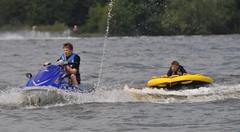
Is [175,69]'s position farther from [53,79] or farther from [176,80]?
[53,79]

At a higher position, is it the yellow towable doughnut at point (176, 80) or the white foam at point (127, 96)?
the yellow towable doughnut at point (176, 80)

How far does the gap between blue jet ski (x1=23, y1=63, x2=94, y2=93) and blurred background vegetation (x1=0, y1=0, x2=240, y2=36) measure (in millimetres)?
55838

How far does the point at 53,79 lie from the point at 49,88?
44 cm

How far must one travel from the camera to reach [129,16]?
78062mm

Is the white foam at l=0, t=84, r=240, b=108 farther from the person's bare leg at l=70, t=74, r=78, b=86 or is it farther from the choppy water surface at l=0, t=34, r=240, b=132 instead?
the person's bare leg at l=70, t=74, r=78, b=86

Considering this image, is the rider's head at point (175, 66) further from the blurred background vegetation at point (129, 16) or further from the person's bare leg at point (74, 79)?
the blurred background vegetation at point (129, 16)

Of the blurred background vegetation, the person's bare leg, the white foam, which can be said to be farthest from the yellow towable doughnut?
the blurred background vegetation

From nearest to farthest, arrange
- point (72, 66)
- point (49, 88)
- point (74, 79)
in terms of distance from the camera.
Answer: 1. point (49, 88)
2. point (74, 79)
3. point (72, 66)

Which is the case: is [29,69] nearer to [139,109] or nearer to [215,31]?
[139,109]

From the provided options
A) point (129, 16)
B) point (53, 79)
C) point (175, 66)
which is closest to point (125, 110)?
point (53, 79)

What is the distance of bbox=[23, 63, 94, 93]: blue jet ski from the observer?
49.0ft

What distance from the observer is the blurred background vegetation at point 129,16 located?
235 feet

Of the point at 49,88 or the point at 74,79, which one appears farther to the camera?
the point at 74,79

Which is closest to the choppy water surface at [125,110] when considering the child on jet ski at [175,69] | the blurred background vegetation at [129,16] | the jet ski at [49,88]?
the jet ski at [49,88]
